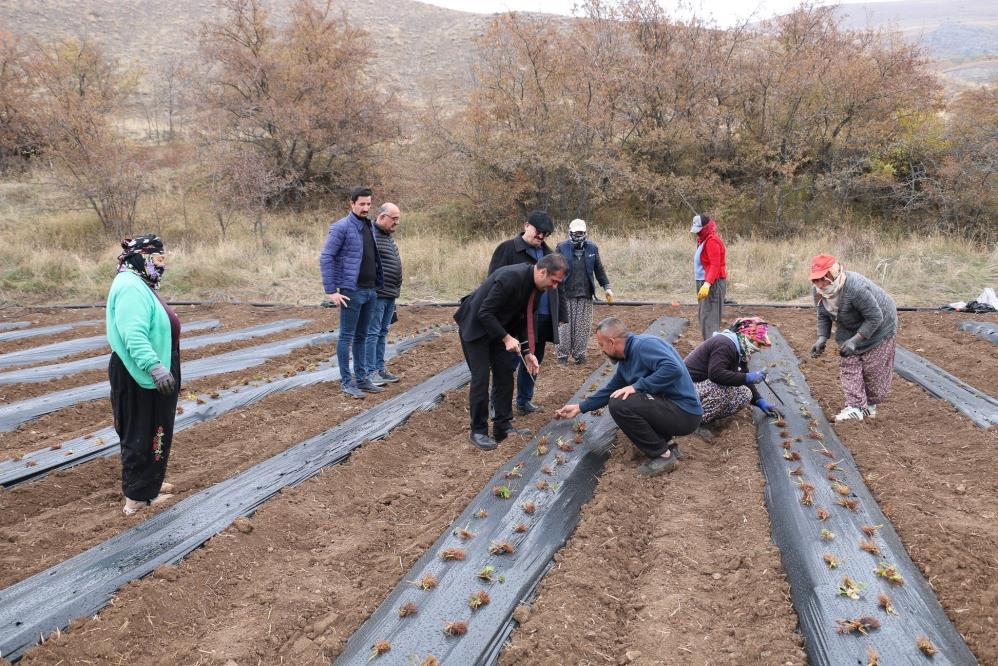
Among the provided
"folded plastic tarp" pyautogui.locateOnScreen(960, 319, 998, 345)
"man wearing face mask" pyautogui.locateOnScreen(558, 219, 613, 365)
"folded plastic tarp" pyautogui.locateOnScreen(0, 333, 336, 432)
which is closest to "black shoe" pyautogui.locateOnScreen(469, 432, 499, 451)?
"man wearing face mask" pyautogui.locateOnScreen(558, 219, 613, 365)

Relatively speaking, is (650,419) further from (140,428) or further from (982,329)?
(982,329)

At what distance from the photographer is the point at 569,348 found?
7.52m

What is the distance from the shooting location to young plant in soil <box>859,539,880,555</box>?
3.46 meters

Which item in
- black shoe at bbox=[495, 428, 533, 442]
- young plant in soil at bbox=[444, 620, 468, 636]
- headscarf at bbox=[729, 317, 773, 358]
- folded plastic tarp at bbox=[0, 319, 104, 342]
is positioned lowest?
young plant in soil at bbox=[444, 620, 468, 636]

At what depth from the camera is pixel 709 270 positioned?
694 cm

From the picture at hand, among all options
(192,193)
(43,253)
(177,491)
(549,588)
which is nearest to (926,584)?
(549,588)

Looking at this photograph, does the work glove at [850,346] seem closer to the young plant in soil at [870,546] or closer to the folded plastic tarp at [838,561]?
the folded plastic tarp at [838,561]

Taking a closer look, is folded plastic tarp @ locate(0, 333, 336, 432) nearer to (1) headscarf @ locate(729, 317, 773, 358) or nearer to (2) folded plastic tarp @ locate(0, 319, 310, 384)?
(2) folded plastic tarp @ locate(0, 319, 310, 384)

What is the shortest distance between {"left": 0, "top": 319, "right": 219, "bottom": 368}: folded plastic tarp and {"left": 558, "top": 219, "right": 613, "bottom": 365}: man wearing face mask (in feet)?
19.7

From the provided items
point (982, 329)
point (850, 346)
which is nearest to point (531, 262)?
point (850, 346)

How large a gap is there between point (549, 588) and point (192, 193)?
63.9 feet

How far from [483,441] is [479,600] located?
6.66ft

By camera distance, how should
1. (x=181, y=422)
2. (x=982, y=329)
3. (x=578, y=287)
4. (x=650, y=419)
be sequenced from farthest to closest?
1. (x=982, y=329)
2. (x=578, y=287)
3. (x=181, y=422)
4. (x=650, y=419)

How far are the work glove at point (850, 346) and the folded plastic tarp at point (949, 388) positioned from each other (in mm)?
1245
